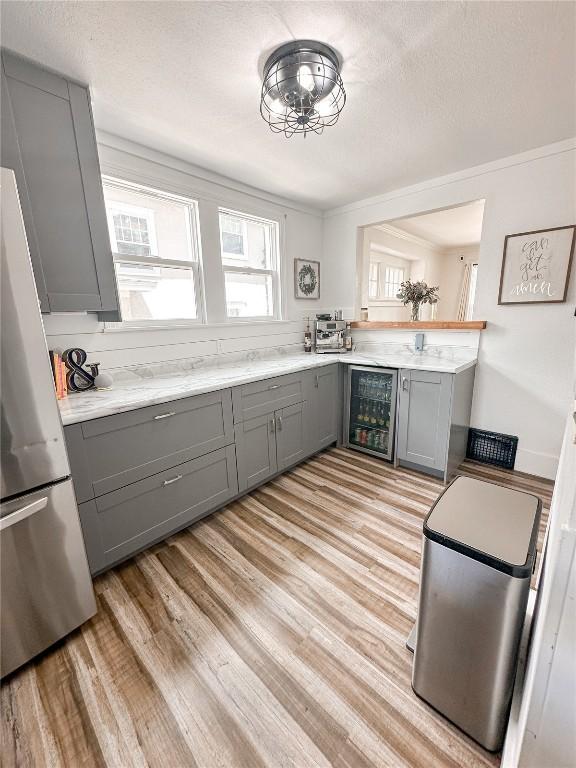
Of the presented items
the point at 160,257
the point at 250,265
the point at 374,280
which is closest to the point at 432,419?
the point at 250,265

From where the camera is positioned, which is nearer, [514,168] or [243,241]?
[514,168]

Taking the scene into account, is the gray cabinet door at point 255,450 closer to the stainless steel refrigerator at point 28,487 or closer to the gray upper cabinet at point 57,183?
the stainless steel refrigerator at point 28,487

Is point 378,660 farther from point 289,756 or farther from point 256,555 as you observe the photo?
point 256,555

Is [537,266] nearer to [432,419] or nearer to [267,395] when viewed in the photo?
[432,419]

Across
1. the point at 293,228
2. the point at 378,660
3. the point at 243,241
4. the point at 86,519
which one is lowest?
the point at 378,660

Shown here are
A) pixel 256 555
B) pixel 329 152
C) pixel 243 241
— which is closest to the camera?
pixel 256 555

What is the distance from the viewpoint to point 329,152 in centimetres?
215

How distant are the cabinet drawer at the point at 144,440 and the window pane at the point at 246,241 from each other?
147 centimetres

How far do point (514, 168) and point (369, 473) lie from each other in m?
2.62

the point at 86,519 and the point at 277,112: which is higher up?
the point at 277,112

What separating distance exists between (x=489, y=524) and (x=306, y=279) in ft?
9.71

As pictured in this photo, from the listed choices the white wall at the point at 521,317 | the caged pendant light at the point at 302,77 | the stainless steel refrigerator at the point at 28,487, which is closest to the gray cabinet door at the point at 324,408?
the white wall at the point at 521,317

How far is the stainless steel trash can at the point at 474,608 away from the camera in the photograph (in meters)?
0.86

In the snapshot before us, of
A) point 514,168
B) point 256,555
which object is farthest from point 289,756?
point 514,168
